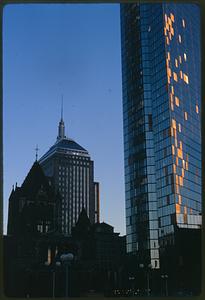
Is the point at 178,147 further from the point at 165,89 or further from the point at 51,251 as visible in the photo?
the point at 51,251

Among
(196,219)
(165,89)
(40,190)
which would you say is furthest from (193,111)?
(40,190)

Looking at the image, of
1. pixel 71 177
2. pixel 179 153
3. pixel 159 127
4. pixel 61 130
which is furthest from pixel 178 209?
pixel 71 177

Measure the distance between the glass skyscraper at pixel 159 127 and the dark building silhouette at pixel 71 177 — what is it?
102 inches

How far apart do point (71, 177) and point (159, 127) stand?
6289 mm

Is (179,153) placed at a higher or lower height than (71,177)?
higher

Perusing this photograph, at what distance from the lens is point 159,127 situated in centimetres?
2370

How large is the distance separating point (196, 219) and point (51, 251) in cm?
750

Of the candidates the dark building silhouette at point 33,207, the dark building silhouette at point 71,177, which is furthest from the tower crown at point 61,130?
the dark building silhouette at point 33,207

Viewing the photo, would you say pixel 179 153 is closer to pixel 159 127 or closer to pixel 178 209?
pixel 159 127

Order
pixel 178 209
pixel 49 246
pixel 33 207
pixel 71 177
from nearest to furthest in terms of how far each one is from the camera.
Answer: pixel 178 209, pixel 49 246, pixel 33 207, pixel 71 177

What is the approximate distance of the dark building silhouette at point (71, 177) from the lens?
80.0 ft

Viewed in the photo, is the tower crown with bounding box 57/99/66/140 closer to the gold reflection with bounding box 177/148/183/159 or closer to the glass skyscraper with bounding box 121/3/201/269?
the glass skyscraper with bounding box 121/3/201/269

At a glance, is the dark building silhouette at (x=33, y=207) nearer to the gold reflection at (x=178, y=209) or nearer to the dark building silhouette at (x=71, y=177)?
the dark building silhouette at (x=71, y=177)

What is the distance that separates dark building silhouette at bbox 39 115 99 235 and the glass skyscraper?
258 centimetres
